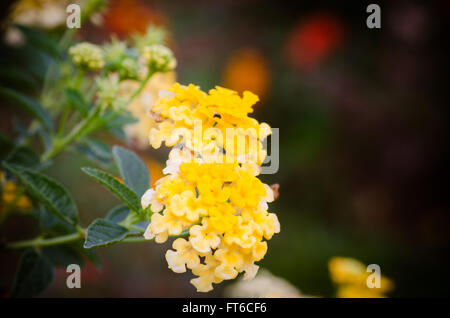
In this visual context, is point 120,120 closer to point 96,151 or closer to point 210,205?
point 96,151

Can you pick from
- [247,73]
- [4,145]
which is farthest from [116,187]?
[247,73]

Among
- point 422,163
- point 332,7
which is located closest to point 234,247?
point 422,163

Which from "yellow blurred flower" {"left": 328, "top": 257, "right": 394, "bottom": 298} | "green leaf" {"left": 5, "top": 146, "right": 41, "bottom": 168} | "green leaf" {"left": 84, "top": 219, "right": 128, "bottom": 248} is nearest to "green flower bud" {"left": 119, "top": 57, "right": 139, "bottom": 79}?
"green leaf" {"left": 5, "top": 146, "right": 41, "bottom": 168}

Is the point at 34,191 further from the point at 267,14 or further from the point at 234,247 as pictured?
the point at 267,14

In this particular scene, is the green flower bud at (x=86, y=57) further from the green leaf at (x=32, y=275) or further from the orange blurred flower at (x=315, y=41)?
the orange blurred flower at (x=315, y=41)

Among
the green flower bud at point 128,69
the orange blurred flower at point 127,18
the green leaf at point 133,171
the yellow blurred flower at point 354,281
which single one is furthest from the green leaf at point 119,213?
the orange blurred flower at point 127,18

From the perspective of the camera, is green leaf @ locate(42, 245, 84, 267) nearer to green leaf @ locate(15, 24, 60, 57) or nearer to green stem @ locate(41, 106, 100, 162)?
green stem @ locate(41, 106, 100, 162)
